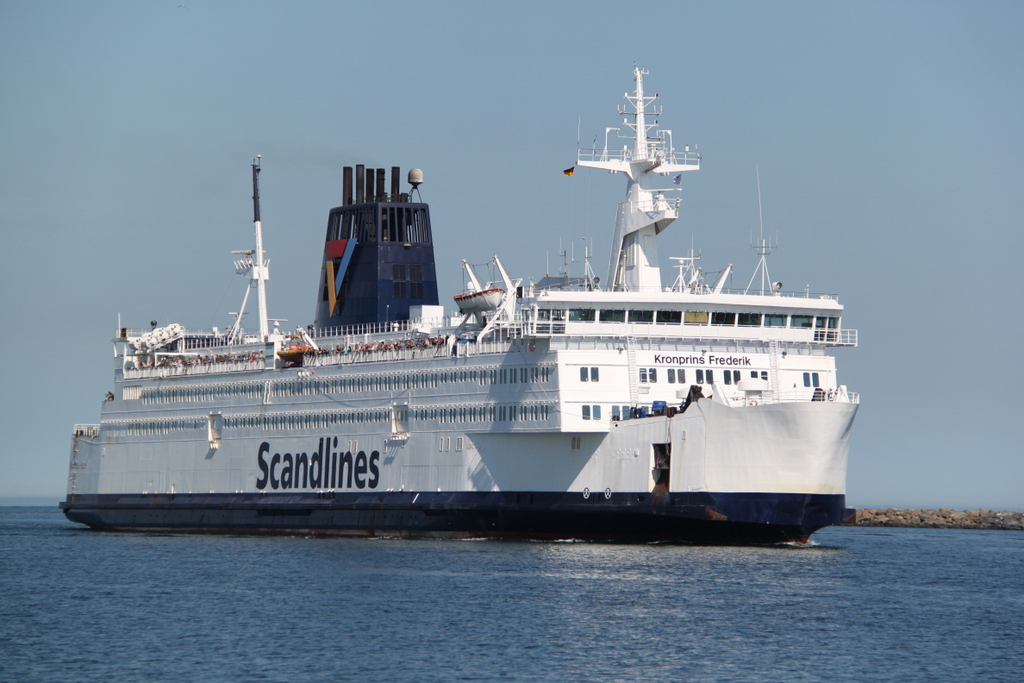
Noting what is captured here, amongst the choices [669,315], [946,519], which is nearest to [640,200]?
[669,315]

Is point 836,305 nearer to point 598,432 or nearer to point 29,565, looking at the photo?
point 598,432

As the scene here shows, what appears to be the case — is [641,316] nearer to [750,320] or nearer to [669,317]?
[669,317]

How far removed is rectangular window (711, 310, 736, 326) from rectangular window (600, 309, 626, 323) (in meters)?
2.95

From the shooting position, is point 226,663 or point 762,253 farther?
point 762,253

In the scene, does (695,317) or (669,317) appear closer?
(669,317)

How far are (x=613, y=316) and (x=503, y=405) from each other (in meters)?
4.62

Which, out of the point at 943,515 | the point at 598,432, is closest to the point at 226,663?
the point at 598,432

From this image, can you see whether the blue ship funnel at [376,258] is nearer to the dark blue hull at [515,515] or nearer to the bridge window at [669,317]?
the dark blue hull at [515,515]

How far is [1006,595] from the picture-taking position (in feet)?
129

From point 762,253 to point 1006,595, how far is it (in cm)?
1399

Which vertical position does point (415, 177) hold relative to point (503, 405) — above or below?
above

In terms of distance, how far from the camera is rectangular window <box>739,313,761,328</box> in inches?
1852

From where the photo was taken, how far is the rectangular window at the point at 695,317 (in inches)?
1832

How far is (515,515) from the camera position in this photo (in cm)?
4703
